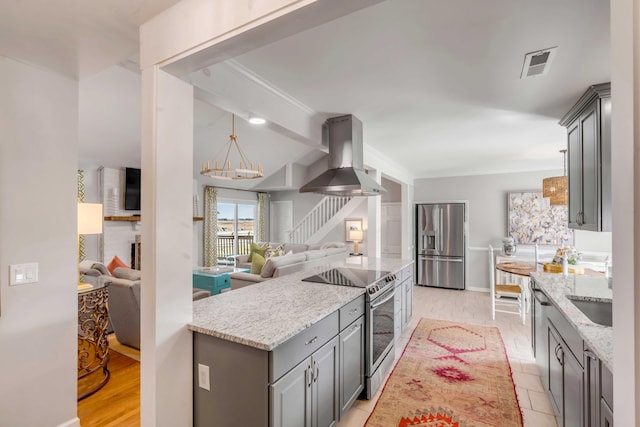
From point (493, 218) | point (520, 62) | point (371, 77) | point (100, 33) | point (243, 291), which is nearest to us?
point (100, 33)

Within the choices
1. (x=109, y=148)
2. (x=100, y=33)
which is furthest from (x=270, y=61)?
(x=109, y=148)

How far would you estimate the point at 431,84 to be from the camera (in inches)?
96.0

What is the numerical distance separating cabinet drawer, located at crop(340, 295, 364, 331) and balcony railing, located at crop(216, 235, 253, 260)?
6410 mm

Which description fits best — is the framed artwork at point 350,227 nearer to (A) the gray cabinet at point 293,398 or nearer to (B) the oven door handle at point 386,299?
(B) the oven door handle at point 386,299

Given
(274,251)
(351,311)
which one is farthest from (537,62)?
(274,251)

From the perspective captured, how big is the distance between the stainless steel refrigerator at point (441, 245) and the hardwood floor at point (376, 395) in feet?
5.78

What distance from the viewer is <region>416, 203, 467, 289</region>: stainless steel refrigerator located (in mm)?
6422

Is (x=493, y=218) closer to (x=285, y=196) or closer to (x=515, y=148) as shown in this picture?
(x=515, y=148)

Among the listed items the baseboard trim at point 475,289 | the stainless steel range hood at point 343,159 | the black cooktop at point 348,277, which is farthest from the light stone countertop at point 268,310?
the baseboard trim at point 475,289

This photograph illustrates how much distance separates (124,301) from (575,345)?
383cm

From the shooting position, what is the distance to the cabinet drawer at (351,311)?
217 cm

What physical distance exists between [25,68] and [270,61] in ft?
4.70

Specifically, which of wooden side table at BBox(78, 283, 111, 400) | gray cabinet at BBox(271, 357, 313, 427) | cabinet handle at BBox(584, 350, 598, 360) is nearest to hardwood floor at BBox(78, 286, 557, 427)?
wooden side table at BBox(78, 283, 111, 400)

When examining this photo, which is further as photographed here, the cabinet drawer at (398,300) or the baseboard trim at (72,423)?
the cabinet drawer at (398,300)
